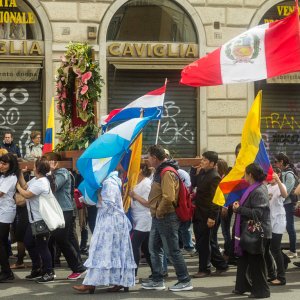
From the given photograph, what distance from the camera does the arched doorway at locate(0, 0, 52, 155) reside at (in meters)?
18.8

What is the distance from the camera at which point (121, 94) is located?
19.7m

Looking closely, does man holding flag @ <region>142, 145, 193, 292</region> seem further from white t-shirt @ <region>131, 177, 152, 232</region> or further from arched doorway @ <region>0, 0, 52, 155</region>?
arched doorway @ <region>0, 0, 52, 155</region>

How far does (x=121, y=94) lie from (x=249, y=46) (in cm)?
834

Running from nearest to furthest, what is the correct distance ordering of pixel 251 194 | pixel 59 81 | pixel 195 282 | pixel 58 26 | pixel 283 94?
pixel 251 194 → pixel 195 282 → pixel 59 81 → pixel 58 26 → pixel 283 94

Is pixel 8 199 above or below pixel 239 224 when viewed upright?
above

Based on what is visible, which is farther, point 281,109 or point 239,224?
point 281,109

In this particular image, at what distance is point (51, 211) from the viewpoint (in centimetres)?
1117

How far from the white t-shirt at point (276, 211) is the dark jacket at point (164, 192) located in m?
1.48

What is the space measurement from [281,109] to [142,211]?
397 inches

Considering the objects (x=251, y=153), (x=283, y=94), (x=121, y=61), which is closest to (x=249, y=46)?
(x=251, y=153)

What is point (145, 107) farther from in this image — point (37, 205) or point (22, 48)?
point (22, 48)

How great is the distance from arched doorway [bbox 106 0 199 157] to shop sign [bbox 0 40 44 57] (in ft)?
4.76

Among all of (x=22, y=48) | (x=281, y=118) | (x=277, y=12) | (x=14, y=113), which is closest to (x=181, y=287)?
(x=14, y=113)

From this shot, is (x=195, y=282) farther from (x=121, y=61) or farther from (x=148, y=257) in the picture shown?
(x=121, y=61)
